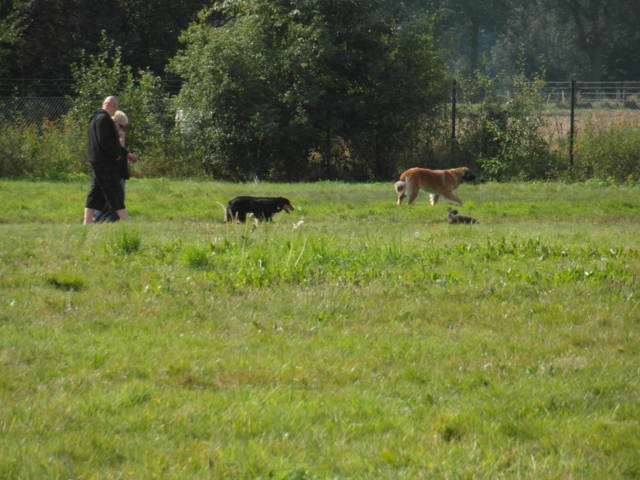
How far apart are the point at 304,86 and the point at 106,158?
413 inches

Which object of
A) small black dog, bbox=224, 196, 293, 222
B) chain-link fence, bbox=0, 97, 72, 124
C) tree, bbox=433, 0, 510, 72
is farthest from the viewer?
tree, bbox=433, 0, 510, 72

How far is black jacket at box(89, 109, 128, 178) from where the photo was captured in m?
→ 11.8

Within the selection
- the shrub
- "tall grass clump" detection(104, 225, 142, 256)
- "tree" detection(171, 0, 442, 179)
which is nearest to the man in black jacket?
"tall grass clump" detection(104, 225, 142, 256)

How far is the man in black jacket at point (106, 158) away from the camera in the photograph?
11844 mm

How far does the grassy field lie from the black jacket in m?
1.35

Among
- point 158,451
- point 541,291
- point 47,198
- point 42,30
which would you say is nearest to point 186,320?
point 158,451

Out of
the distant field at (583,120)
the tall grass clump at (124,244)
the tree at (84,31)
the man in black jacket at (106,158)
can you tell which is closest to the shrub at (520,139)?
the distant field at (583,120)

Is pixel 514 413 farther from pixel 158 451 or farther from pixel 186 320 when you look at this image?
pixel 186 320

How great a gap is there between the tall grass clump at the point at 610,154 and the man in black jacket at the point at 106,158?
1255 centimetres

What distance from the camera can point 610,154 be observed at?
2081 cm

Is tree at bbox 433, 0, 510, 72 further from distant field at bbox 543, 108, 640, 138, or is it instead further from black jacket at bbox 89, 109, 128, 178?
black jacket at bbox 89, 109, 128, 178

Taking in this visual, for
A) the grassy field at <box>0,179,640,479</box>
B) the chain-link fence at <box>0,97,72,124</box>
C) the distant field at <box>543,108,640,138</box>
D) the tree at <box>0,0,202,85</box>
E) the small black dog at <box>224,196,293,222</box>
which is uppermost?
the tree at <box>0,0,202,85</box>

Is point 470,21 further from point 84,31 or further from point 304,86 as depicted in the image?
point 304,86

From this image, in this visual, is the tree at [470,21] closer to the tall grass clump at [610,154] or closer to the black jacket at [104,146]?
the tall grass clump at [610,154]
